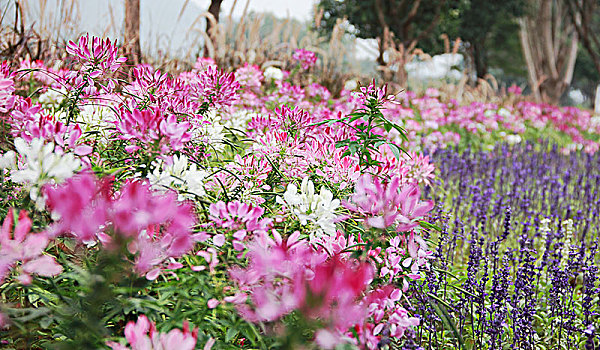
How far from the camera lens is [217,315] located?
4.10 feet

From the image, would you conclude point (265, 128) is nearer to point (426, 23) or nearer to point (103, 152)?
point (103, 152)

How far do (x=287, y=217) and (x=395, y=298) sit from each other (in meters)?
0.39

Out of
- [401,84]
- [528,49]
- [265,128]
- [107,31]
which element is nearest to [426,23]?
[528,49]

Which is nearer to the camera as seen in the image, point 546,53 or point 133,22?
point 133,22

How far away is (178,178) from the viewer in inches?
43.7

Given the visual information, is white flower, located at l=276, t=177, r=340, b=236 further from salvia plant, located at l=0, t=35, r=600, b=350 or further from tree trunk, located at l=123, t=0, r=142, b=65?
tree trunk, located at l=123, t=0, r=142, b=65

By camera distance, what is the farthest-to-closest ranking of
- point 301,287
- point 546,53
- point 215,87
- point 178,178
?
1. point 546,53
2. point 215,87
3. point 178,178
4. point 301,287

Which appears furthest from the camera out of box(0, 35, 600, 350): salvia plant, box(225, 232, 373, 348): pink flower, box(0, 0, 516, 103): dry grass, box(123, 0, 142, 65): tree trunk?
box(123, 0, 142, 65): tree trunk

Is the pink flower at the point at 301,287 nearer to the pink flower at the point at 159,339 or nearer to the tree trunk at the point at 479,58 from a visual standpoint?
the pink flower at the point at 159,339

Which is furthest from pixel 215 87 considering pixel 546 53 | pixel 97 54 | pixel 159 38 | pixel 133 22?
pixel 546 53

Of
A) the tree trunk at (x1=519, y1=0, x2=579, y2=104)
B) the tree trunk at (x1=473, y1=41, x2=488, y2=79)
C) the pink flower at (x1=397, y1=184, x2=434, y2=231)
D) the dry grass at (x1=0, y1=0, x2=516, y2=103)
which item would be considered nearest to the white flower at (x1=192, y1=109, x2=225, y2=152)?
the pink flower at (x1=397, y1=184, x2=434, y2=231)

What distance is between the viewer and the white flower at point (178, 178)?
1.13 meters

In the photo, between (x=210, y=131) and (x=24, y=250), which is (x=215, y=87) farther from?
(x=24, y=250)

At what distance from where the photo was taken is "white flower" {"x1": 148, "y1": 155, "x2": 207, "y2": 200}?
113cm
